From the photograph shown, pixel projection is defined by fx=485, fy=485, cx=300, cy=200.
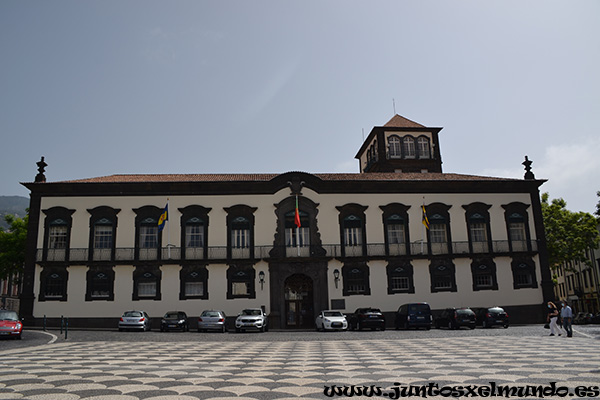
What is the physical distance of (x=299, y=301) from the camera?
35.8 m

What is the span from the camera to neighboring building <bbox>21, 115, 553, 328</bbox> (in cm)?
3431

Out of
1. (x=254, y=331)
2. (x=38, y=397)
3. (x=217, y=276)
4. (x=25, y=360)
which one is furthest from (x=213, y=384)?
(x=217, y=276)

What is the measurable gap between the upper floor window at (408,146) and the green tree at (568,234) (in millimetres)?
13083

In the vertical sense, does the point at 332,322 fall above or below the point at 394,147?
below

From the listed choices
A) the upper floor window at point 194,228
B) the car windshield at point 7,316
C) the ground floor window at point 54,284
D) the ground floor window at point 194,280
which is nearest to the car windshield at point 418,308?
the ground floor window at point 194,280

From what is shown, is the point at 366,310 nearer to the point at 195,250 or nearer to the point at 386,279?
the point at 386,279

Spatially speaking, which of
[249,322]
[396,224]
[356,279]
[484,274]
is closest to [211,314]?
[249,322]

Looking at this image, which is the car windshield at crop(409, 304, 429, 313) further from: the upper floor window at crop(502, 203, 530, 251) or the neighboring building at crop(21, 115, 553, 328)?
the upper floor window at crop(502, 203, 530, 251)

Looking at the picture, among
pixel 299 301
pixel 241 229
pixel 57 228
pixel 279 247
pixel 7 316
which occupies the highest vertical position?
pixel 57 228

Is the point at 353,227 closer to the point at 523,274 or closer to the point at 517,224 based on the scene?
the point at 517,224

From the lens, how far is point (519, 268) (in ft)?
122

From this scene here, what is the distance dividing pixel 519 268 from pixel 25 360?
113ft

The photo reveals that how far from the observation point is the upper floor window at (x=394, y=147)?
151 feet

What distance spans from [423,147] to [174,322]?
28.9 meters
